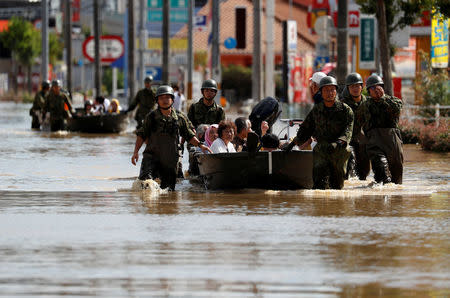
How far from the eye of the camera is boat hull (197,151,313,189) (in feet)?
61.2

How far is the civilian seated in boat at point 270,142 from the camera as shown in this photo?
63.3ft

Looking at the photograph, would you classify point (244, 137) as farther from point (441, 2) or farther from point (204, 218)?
point (441, 2)

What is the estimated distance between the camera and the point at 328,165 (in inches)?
714

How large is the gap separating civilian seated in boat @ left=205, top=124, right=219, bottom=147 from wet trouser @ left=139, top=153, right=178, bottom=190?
156cm

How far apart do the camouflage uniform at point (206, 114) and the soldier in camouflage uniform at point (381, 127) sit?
9.36 ft

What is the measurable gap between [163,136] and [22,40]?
364ft

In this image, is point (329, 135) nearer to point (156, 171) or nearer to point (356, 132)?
point (356, 132)

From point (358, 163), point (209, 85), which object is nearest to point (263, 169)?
point (358, 163)

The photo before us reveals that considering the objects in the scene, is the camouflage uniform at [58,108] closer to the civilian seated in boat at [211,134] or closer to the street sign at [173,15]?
the civilian seated in boat at [211,134]

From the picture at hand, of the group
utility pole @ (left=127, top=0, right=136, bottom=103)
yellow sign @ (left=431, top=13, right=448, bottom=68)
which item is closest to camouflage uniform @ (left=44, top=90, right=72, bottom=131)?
yellow sign @ (left=431, top=13, right=448, bottom=68)

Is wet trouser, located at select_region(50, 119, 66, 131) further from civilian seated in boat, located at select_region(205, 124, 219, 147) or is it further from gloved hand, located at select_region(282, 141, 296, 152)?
gloved hand, located at select_region(282, 141, 296, 152)

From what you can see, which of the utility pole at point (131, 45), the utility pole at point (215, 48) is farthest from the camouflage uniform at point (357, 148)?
the utility pole at point (131, 45)

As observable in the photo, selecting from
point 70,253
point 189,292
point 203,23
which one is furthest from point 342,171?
point 203,23

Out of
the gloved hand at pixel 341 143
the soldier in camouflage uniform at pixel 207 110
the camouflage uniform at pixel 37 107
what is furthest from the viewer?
the camouflage uniform at pixel 37 107
